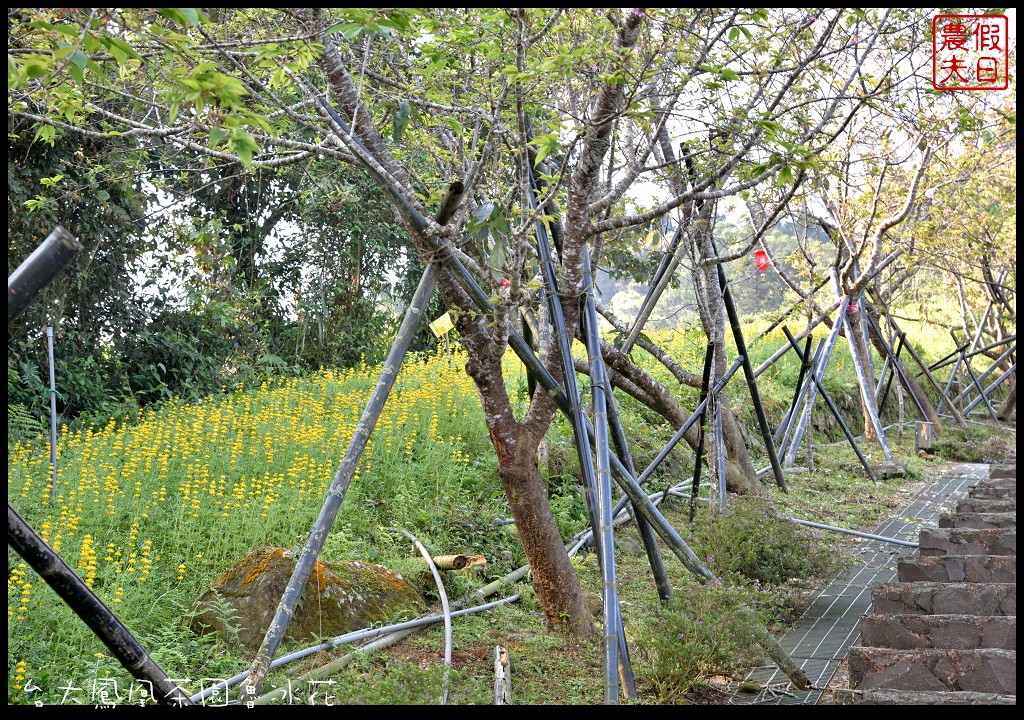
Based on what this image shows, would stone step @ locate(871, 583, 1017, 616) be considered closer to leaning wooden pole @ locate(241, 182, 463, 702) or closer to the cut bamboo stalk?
the cut bamboo stalk

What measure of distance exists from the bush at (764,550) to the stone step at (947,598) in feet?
4.47

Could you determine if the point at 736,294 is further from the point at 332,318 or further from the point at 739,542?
the point at 739,542

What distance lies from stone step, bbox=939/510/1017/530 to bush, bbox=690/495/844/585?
2.34 ft

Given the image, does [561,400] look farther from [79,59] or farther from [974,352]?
[974,352]

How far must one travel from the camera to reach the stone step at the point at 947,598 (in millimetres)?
3693

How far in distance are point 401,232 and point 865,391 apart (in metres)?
6.06

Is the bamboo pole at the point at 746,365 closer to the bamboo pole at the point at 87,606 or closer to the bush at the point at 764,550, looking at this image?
the bush at the point at 764,550

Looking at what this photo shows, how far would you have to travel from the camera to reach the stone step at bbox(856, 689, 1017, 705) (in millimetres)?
2848

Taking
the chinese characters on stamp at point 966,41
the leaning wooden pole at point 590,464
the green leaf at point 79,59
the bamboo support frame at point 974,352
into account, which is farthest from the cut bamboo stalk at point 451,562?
the bamboo support frame at point 974,352

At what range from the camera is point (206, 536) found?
4.90m

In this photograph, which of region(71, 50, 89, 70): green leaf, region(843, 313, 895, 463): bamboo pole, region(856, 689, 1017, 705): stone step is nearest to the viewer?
region(71, 50, 89, 70): green leaf

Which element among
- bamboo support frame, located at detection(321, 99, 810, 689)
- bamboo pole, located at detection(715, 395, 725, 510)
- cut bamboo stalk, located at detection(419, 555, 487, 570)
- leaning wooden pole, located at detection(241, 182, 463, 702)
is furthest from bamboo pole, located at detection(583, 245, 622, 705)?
bamboo pole, located at detection(715, 395, 725, 510)

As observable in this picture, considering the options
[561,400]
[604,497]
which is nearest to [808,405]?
[561,400]

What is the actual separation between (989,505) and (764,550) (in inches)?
58.1
